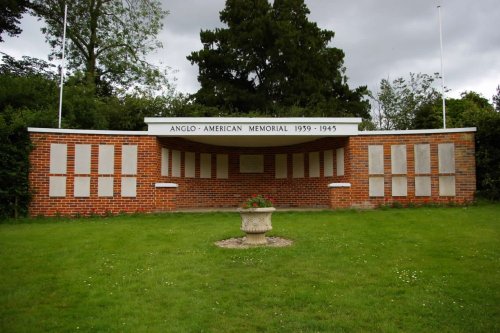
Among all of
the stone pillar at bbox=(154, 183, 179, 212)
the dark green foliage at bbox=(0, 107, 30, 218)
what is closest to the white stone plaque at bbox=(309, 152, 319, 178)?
the stone pillar at bbox=(154, 183, 179, 212)

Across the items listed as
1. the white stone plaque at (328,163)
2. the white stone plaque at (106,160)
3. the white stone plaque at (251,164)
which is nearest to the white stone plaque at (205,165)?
the white stone plaque at (251,164)

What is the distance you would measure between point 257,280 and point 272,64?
2529 centimetres

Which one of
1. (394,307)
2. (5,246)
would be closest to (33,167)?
(5,246)

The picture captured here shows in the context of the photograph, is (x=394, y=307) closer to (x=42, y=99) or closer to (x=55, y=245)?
(x=55, y=245)

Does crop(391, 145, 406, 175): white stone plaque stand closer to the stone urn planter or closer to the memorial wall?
the memorial wall

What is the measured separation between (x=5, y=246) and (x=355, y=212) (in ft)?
31.1

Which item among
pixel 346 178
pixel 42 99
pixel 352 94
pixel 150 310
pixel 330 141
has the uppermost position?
pixel 352 94

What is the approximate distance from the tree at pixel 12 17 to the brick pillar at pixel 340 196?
21.5 m

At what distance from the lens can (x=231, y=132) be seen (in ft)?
49.4

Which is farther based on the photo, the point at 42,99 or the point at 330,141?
the point at 42,99

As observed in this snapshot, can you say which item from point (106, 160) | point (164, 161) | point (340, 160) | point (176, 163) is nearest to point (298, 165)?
point (340, 160)

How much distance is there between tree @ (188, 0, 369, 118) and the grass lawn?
1903cm

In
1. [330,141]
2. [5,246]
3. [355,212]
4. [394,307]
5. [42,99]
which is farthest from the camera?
[42,99]

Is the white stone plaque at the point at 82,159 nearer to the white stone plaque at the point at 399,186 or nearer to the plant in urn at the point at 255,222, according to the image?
the plant in urn at the point at 255,222
